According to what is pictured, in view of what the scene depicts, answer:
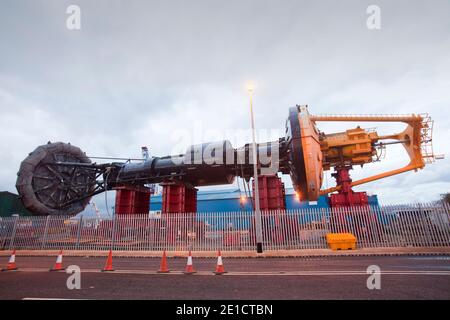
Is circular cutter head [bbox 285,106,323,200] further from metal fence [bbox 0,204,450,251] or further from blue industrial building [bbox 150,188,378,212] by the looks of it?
blue industrial building [bbox 150,188,378,212]

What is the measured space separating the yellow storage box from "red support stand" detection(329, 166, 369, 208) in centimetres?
629

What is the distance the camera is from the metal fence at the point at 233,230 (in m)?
14.3

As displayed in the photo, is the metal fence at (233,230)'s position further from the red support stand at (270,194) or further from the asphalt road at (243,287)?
the asphalt road at (243,287)

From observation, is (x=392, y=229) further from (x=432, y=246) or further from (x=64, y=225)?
(x=64, y=225)

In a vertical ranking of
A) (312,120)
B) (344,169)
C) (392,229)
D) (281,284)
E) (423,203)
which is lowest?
(281,284)

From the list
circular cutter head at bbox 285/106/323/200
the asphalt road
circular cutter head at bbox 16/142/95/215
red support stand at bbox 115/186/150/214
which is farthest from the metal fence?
the asphalt road

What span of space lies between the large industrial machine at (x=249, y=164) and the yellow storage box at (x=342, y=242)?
15.6ft

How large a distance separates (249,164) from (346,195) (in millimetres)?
8925

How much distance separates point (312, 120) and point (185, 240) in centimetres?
1428

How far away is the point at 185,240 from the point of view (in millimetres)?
16781

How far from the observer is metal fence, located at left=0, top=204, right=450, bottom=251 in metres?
14.3

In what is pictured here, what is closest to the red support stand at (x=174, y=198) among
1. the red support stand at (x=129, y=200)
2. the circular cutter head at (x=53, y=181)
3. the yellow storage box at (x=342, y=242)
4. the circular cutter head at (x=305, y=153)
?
the red support stand at (x=129, y=200)
